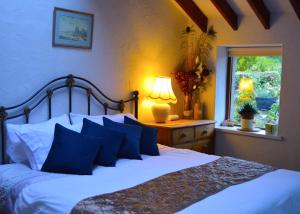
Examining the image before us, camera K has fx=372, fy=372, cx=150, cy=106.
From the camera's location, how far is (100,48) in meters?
3.82

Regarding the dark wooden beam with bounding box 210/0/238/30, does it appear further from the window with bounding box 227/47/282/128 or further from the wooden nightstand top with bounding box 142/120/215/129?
the wooden nightstand top with bounding box 142/120/215/129

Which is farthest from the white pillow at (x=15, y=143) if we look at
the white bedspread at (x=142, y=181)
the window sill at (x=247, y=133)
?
the window sill at (x=247, y=133)

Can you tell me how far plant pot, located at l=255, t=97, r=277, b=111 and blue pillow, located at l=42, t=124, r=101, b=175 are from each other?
8.09 ft

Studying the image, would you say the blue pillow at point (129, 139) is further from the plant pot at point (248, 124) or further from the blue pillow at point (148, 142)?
the plant pot at point (248, 124)

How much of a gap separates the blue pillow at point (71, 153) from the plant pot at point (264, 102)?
247 cm

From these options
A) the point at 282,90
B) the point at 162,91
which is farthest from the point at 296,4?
the point at 162,91

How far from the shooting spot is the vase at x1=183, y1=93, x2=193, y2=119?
4.70 metres

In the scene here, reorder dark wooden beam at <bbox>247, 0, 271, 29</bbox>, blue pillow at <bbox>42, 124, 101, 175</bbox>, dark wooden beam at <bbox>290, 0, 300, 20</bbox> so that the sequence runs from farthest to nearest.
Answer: dark wooden beam at <bbox>247, 0, 271, 29</bbox> → dark wooden beam at <bbox>290, 0, 300, 20</bbox> → blue pillow at <bbox>42, 124, 101, 175</bbox>

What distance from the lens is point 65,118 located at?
3.35m

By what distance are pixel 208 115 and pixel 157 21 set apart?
1.34 m

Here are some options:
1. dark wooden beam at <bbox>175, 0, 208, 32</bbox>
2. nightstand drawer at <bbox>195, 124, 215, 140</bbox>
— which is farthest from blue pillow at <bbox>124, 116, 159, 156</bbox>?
dark wooden beam at <bbox>175, 0, 208, 32</bbox>

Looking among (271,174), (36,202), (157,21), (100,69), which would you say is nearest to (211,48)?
(157,21)

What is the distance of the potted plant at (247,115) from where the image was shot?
4418 mm

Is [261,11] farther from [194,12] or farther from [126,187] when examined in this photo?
[126,187]
